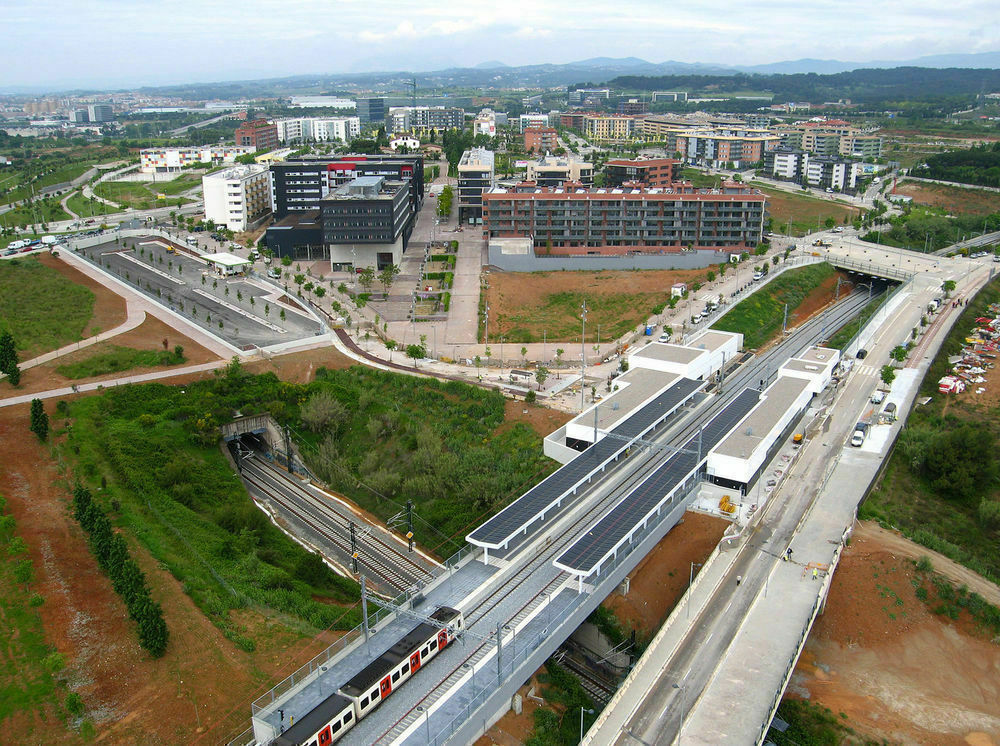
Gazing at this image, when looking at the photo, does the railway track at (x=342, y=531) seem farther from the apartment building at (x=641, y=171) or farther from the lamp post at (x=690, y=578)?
the apartment building at (x=641, y=171)

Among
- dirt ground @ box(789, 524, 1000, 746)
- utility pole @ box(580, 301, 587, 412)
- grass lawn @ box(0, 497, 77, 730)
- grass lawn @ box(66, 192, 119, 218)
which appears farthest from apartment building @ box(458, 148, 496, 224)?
grass lawn @ box(0, 497, 77, 730)

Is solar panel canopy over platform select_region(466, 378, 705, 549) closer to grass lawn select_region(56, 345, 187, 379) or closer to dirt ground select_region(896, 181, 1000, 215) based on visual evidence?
grass lawn select_region(56, 345, 187, 379)

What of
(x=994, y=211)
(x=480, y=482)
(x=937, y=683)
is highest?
(x=994, y=211)

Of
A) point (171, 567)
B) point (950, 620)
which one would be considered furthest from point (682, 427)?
point (171, 567)

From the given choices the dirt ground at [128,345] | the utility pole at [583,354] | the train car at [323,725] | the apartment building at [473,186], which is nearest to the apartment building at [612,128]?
the apartment building at [473,186]

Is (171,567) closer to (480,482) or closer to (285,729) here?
(285,729)

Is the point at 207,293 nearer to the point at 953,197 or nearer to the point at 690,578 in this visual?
the point at 690,578

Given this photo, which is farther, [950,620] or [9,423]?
[9,423]
